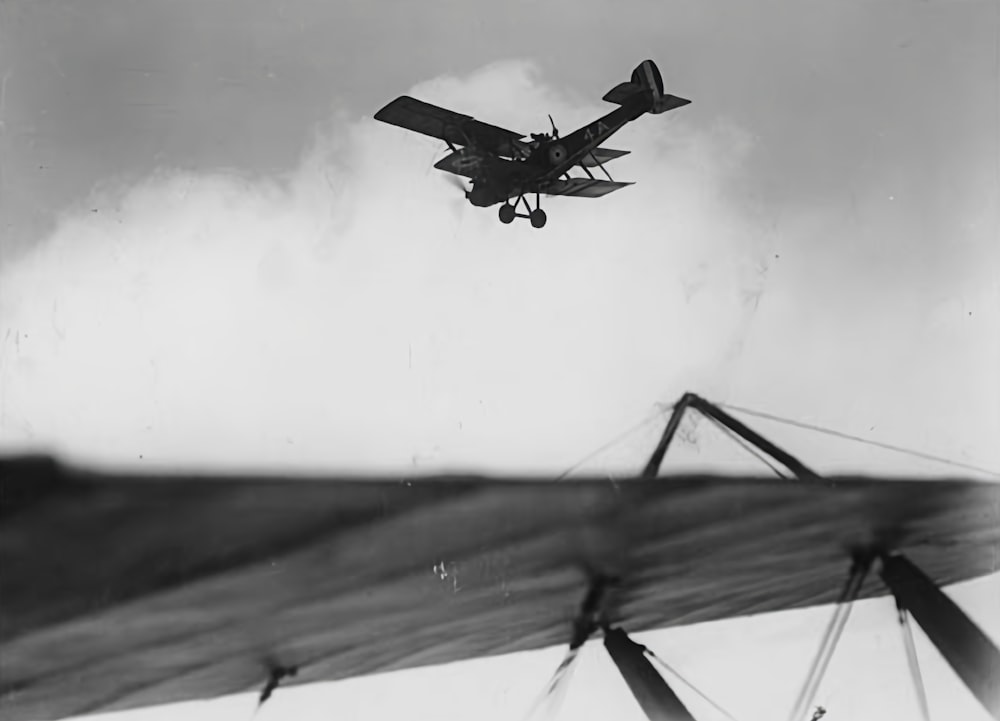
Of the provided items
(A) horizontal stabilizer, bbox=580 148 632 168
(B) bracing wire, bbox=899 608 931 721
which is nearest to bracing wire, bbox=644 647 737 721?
(B) bracing wire, bbox=899 608 931 721

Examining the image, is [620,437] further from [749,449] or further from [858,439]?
[858,439]

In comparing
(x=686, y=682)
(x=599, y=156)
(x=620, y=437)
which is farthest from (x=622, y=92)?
(x=686, y=682)

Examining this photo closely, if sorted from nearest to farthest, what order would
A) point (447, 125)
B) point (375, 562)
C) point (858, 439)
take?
point (375, 562) → point (447, 125) → point (858, 439)

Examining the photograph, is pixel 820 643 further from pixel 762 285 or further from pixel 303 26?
pixel 303 26

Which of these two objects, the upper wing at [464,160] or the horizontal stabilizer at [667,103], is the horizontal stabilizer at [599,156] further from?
the upper wing at [464,160]

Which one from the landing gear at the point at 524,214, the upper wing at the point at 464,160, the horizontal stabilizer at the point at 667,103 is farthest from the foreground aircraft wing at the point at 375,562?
the horizontal stabilizer at the point at 667,103

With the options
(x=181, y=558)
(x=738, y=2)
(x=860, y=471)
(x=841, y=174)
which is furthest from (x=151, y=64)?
(x=860, y=471)
